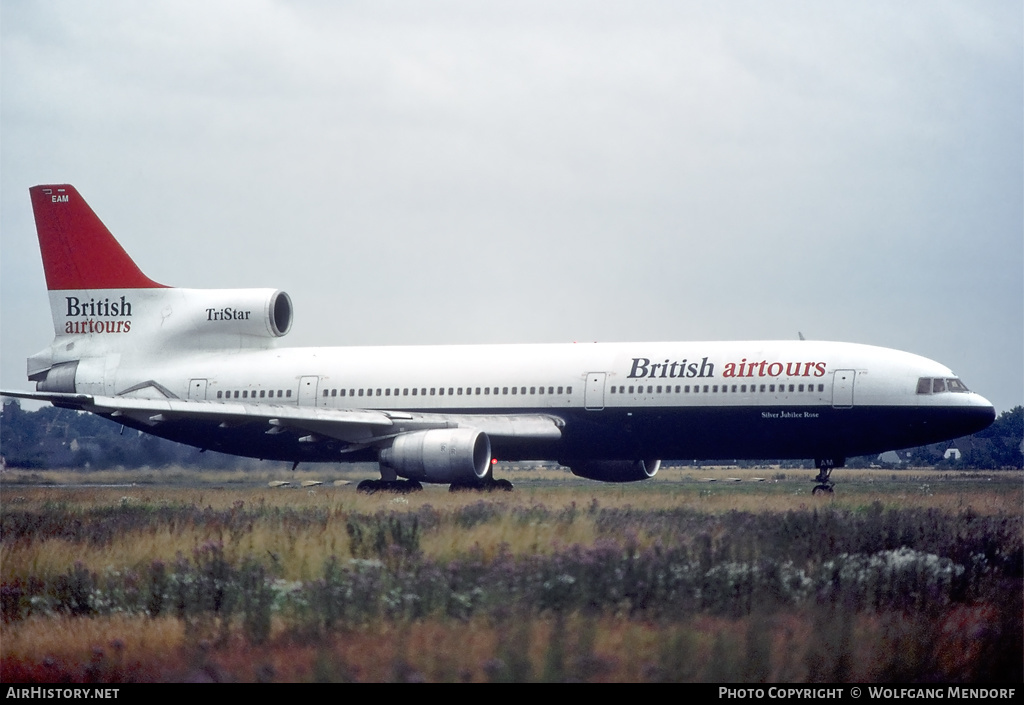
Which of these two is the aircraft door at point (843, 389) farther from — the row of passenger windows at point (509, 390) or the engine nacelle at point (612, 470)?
the engine nacelle at point (612, 470)

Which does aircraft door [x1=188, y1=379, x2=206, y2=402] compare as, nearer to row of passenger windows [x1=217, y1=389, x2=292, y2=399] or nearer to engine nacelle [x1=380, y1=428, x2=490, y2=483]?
row of passenger windows [x1=217, y1=389, x2=292, y2=399]

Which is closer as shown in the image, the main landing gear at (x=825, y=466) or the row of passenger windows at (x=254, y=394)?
the main landing gear at (x=825, y=466)

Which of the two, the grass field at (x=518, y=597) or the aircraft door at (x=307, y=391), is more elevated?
the aircraft door at (x=307, y=391)

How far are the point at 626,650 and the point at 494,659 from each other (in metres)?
1.12

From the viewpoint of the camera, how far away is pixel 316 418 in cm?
2909

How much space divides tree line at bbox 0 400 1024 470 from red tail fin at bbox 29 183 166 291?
14.7ft

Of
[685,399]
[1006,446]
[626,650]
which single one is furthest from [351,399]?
[1006,446]

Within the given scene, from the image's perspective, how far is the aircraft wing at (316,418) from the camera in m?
29.1

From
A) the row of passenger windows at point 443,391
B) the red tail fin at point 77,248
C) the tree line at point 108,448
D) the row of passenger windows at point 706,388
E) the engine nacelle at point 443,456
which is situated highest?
the red tail fin at point 77,248

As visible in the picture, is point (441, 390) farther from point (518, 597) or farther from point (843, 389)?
point (518, 597)

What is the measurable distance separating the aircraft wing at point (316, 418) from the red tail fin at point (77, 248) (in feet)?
17.4

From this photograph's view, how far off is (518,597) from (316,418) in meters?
17.7

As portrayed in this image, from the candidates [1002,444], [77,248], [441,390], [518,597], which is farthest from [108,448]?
[1002,444]

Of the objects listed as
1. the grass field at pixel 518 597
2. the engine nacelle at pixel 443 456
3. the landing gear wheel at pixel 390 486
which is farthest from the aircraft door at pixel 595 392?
the grass field at pixel 518 597
